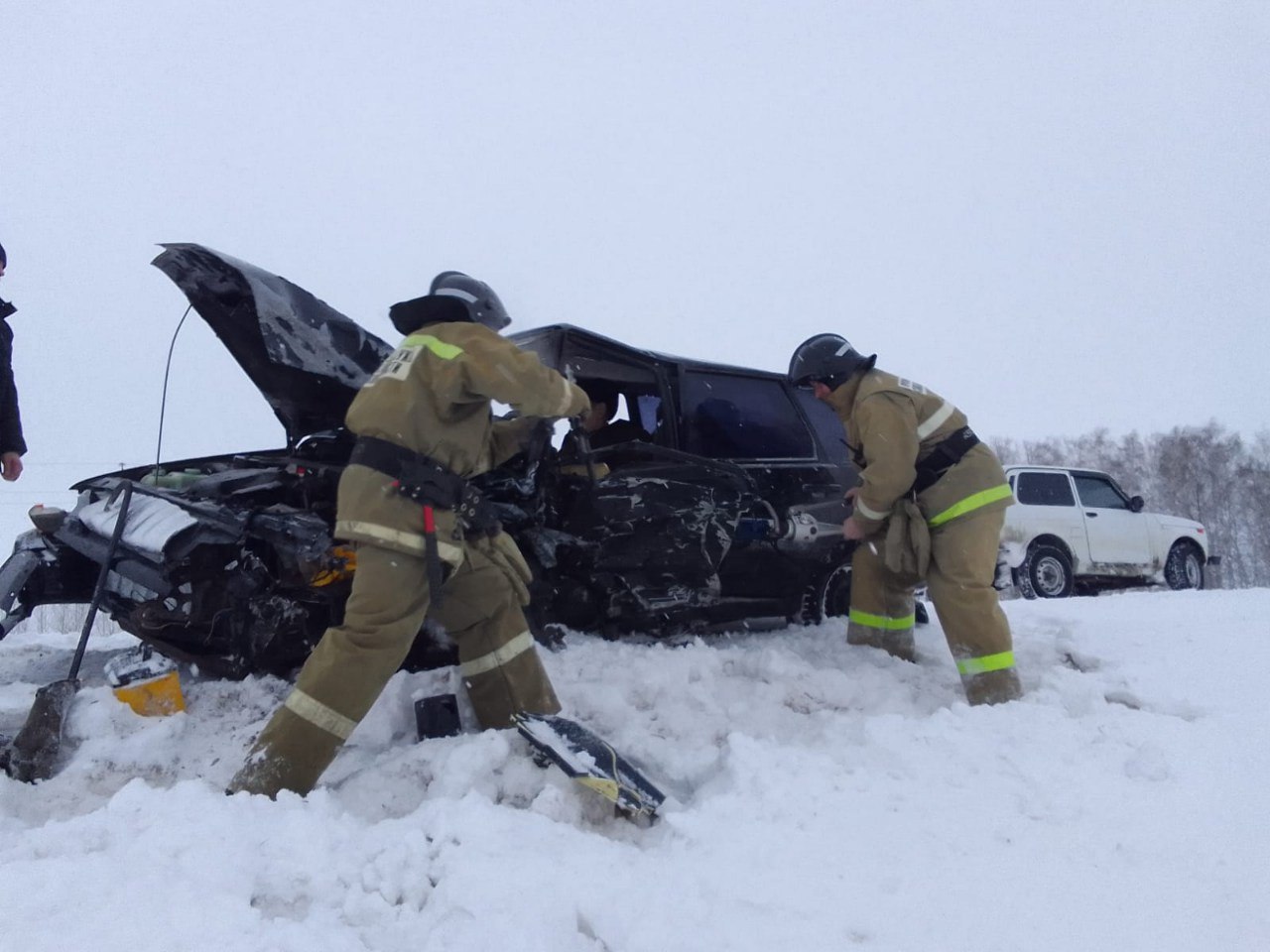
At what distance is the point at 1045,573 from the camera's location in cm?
998

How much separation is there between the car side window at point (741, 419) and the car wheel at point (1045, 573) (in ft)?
20.7

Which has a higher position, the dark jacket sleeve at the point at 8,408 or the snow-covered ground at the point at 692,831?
the dark jacket sleeve at the point at 8,408

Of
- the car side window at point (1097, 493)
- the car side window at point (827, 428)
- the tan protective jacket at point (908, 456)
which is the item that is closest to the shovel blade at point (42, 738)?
the tan protective jacket at point (908, 456)

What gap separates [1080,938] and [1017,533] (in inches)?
346

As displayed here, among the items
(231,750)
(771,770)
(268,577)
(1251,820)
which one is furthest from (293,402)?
(1251,820)

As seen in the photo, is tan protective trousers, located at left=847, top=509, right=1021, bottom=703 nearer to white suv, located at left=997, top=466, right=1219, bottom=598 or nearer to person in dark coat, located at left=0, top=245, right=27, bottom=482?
person in dark coat, located at left=0, top=245, right=27, bottom=482

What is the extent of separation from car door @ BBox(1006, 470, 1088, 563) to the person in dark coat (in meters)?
9.23

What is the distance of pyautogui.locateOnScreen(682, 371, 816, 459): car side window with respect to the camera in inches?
173

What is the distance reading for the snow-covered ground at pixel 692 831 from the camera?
170cm

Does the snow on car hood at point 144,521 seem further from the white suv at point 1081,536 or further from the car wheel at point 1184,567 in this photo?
the car wheel at point 1184,567

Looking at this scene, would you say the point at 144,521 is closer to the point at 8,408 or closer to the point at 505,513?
the point at 505,513

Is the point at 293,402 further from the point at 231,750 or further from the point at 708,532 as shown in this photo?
the point at 708,532

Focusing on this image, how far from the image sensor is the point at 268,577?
3.16 metres

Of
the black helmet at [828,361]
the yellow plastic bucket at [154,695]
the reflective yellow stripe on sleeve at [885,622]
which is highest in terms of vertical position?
the black helmet at [828,361]
